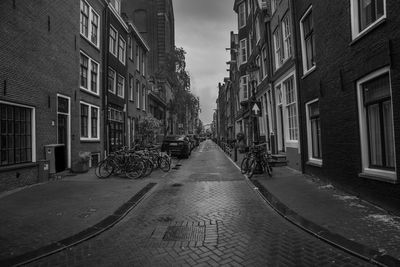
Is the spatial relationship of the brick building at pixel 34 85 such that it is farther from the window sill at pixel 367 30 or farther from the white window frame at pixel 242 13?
the white window frame at pixel 242 13

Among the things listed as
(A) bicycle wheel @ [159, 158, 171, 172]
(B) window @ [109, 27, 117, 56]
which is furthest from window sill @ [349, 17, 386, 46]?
(B) window @ [109, 27, 117, 56]

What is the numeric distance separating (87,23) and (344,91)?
13.4 m

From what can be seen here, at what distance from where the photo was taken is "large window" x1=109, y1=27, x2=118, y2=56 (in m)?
21.4

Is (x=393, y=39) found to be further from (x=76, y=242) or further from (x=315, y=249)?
(x=76, y=242)

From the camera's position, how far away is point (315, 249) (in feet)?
16.1

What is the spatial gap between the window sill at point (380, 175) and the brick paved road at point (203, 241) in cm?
227

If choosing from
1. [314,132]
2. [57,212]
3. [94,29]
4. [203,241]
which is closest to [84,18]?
[94,29]

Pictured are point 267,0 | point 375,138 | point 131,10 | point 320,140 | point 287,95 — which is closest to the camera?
point 375,138

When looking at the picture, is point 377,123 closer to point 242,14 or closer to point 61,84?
point 61,84

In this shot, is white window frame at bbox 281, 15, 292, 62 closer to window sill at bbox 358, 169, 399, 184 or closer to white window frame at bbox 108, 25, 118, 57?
window sill at bbox 358, 169, 399, 184

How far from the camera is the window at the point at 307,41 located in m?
11.9

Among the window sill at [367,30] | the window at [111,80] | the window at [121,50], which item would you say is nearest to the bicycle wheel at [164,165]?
the window at [111,80]

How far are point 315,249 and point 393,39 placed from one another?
4.31 m

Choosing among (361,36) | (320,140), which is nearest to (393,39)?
(361,36)
